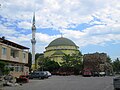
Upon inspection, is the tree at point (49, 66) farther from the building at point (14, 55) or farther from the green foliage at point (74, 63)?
the building at point (14, 55)

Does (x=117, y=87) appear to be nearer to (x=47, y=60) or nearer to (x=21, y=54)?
(x=21, y=54)

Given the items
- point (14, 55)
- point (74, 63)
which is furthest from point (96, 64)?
point (14, 55)

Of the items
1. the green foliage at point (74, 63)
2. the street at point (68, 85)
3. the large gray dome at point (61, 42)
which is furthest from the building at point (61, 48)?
the street at point (68, 85)

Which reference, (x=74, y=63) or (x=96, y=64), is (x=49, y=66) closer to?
(x=74, y=63)

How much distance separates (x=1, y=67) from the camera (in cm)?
3700

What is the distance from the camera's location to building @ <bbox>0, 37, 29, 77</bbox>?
57600mm

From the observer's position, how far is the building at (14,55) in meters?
57.6

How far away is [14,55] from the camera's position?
66.4 meters

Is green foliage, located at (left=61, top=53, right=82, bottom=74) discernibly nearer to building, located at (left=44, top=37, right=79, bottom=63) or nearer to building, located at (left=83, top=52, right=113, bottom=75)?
building, located at (left=83, top=52, right=113, bottom=75)

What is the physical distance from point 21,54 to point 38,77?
8.91m

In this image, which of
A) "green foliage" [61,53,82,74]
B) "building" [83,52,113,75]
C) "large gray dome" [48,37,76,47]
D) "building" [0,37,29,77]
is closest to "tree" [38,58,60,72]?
"green foliage" [61,53,82,74]

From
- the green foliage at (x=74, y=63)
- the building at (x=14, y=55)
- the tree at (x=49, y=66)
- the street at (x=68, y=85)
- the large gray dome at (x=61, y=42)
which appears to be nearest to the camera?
the street at (x=68, y=85)

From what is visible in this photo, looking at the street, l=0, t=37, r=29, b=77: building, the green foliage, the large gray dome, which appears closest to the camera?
the street

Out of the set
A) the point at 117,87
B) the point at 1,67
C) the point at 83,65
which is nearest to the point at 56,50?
the point at 83,65
